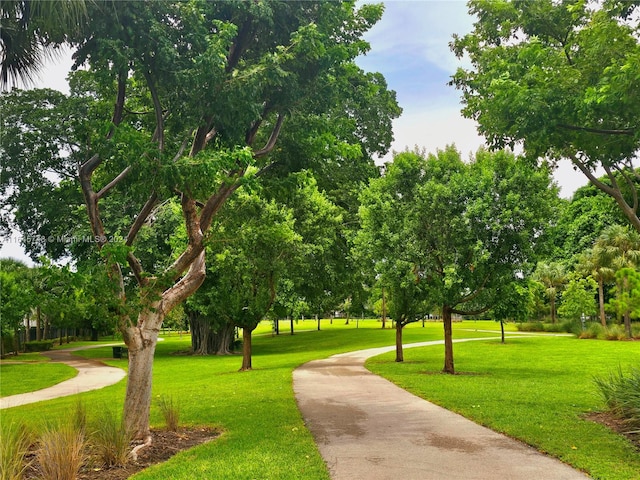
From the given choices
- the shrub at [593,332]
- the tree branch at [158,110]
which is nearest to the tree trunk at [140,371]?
the tree branch at [158,110]

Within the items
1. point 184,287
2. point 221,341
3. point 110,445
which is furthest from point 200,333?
point 110,445

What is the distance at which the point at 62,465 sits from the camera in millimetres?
5930

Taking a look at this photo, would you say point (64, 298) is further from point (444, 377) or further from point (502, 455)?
point (444, 377)

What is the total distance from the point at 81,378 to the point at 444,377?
50.4 feet

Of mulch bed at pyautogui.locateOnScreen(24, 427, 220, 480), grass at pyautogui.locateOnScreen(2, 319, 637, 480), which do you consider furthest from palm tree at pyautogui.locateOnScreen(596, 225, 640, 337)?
mulch bed at pyautogui.locateOnScreen(24, 427, 220, 480)

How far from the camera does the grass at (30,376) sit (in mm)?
19625

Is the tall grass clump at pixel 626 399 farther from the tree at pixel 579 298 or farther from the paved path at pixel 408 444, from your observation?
the tree at pixel 579 298

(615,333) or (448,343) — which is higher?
(448,343)

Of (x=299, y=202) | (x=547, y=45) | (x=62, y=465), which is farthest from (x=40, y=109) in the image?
(x=299, y=202)

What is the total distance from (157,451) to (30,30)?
5818mm

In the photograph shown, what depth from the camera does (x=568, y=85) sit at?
25.1ft

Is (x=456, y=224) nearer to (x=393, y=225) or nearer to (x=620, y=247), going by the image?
(x=393, y=225)

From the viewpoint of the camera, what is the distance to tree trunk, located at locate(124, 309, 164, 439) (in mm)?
8188

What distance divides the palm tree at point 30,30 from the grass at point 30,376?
609 inches
